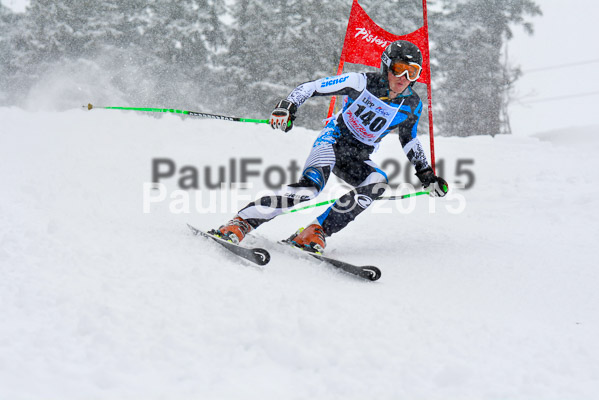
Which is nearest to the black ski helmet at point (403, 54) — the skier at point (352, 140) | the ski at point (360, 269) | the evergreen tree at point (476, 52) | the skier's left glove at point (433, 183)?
the skier at point (352, 140)

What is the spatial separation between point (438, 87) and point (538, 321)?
2174 cm

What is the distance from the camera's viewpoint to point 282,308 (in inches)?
97.0

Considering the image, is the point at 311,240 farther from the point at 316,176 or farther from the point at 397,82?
the point at 397,82

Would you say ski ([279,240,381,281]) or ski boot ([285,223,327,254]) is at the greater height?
ski boot ([285,223,327,254])

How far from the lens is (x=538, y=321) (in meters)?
2.90

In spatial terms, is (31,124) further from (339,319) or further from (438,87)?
(438,87)

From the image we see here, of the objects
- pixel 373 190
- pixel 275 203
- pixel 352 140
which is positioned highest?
pixel 352 140

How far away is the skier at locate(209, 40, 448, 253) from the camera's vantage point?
4.04m

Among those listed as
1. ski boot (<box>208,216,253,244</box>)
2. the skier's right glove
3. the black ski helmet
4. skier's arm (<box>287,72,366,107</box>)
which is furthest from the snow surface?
the black ski helmet

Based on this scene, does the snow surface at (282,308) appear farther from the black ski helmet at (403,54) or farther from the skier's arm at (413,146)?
the black ski helmet at (403,54)

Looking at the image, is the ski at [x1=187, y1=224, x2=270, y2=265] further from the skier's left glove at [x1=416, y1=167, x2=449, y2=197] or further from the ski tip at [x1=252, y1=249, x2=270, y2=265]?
the skier's left glove at [x1=416, y1=167, x2=449, y2=197]

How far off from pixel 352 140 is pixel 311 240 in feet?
3.12

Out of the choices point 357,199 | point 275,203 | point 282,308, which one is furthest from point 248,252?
point 357,199

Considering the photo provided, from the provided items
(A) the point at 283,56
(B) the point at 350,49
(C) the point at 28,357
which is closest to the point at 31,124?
(B) the point at 350,49
